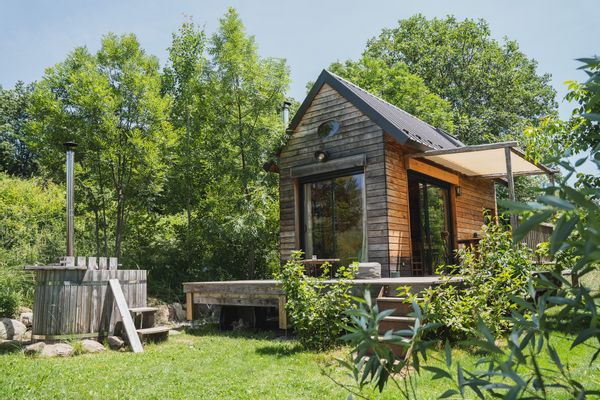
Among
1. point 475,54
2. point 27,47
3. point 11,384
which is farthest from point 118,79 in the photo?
point 475,54

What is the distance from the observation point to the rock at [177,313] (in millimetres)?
9828

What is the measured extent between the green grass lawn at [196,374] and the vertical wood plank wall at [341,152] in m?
3.17

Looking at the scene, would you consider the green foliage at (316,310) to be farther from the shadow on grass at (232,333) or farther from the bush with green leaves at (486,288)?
the shadow on grass at (232,333)

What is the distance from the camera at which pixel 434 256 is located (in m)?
10.4

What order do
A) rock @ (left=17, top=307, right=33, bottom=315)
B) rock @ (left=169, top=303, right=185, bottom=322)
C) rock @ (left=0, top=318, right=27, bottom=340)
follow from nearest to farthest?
rock @ (left=0, top=318, right=27, bottom=340), rock @ (left=17, top=307, right=33, bottom=315), rock @ (left=169, top=303, right=185, bottom=322)

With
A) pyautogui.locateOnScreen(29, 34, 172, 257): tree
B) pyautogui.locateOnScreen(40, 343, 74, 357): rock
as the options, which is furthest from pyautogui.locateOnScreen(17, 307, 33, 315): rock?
pyautogui.locateOnScreen(40, 343, 74, 357): rock

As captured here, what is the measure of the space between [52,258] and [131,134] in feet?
11.5

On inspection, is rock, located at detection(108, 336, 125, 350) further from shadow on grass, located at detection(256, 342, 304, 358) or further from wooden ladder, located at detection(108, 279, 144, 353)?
shadow on grass, located at detection(256, 342, 304, 358)

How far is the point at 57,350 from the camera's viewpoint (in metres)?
5.93

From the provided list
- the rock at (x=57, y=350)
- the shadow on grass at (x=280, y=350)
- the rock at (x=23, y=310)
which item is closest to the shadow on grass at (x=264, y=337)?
the shadow on grass at (x=280, y=350)

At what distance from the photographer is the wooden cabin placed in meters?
8.68

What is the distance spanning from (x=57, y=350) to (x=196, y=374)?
2.32 metres

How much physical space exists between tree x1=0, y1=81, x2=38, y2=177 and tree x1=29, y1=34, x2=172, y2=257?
19.5m

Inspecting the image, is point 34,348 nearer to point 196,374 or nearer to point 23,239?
point 196,374
